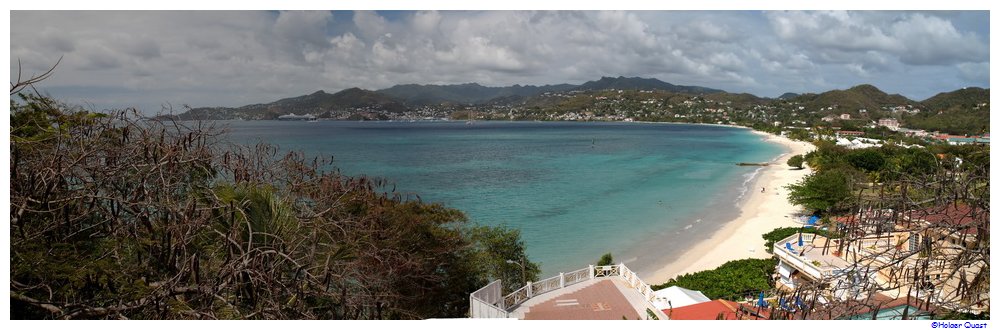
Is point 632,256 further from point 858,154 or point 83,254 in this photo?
point 858,154

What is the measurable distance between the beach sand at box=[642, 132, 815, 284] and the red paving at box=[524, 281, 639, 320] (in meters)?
6.55

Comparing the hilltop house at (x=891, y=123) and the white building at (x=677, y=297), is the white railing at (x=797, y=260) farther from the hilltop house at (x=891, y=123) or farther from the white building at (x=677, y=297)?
the hilltop house at (x=891, y=123)

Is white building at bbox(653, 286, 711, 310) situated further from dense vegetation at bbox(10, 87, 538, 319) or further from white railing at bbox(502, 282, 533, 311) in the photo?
dense vegetation at bbox(10, 87, 538, 319)

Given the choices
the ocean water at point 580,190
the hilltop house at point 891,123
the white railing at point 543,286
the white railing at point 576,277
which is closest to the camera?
the white railing at point 543,286

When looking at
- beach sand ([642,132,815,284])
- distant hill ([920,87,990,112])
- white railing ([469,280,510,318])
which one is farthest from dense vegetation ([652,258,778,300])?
distant hill ([920,87,990,112])

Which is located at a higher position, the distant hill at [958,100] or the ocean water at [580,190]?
the distant hill at [958,100]

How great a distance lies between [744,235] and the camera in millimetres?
20812

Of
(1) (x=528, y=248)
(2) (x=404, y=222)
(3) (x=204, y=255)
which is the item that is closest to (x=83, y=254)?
(3) (x=204, y=255)

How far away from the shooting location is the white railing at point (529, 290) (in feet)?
25.5

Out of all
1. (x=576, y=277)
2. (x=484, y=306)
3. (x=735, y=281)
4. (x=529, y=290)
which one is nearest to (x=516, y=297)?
(x=529, y=290)

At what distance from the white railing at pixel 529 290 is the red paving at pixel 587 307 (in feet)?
1.13

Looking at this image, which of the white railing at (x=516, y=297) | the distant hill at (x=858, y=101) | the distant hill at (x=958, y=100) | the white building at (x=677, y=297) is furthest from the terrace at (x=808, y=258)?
the distant hill at (x=858, y=101)

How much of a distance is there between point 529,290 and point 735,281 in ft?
19.8

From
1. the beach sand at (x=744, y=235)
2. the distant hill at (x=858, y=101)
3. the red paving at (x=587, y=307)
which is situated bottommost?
the beach sand at (x=744, y=235)
